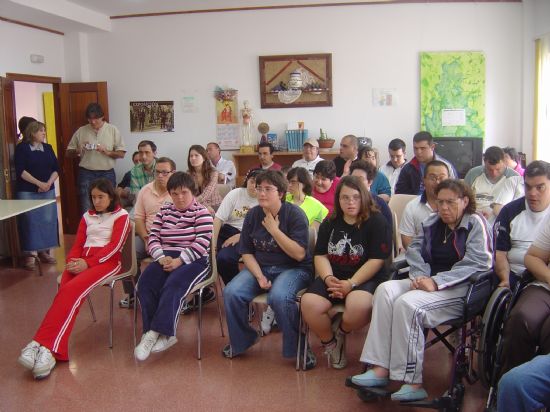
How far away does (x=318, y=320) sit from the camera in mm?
3092

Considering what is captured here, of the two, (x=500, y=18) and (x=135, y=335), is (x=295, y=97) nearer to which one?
(x=500, y=18)

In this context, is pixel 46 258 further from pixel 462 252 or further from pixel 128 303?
pixel 462 252

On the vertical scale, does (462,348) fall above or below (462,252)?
below

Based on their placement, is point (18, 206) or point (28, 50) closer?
point (18, 206)

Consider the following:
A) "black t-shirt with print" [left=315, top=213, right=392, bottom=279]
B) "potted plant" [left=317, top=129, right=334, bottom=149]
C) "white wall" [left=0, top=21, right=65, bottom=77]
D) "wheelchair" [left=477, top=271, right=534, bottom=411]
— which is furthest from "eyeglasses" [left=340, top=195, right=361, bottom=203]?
"white wall" [left=0, top=21, right=65, bottom=77]

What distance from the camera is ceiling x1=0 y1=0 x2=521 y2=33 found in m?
6.02

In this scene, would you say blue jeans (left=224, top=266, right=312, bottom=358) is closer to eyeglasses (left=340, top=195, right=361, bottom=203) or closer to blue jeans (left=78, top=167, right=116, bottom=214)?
eyeglasses (left=340, top=195, right=361, bottom=203)

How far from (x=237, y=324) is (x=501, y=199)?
7.12 feet

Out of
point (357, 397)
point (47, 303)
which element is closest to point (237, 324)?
point (357, 397)

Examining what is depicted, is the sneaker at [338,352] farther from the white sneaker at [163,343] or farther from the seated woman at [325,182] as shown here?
the seated woman at [325,182]

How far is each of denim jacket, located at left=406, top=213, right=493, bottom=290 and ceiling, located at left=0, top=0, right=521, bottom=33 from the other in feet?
14.6

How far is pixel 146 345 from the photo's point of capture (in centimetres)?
340

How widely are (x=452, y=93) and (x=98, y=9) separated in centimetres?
426

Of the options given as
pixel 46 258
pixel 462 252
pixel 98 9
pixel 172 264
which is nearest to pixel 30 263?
pixel 46 258
